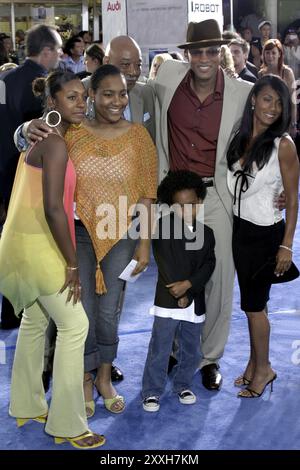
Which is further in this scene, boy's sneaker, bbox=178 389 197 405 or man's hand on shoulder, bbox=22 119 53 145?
boy's sneaker, bbox=178 389 197 405

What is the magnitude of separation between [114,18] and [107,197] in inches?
176

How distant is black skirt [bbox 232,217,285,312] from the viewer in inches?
126

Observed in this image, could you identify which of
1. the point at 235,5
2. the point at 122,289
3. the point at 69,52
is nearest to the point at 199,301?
the point at 122,289

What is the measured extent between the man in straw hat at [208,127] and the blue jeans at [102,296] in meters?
0.53

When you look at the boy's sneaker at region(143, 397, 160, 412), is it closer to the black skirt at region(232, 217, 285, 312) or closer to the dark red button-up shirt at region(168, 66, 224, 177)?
the black skirt at region(232, 217, 285, 312)

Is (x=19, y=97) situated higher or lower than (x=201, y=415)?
higher

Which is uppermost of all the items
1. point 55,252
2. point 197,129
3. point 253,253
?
point 197,129

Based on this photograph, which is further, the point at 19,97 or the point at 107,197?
the point at 19,97

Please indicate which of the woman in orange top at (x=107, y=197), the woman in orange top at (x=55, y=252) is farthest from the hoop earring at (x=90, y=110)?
the woman in orange top at (x=55, y=252)

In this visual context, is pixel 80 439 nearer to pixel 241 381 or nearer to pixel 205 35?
pixel 241 381

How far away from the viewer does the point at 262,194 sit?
3.18m

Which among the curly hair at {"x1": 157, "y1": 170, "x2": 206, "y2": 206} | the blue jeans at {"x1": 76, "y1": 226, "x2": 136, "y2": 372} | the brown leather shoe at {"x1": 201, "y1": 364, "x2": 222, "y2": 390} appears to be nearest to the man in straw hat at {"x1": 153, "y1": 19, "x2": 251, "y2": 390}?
the brown leather shoe at {"x1": 201, "y1": 364, "x2": 222, "y2": 390}

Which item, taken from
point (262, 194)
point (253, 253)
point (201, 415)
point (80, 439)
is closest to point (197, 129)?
point (262, 194)

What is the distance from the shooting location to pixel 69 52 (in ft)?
30.2
